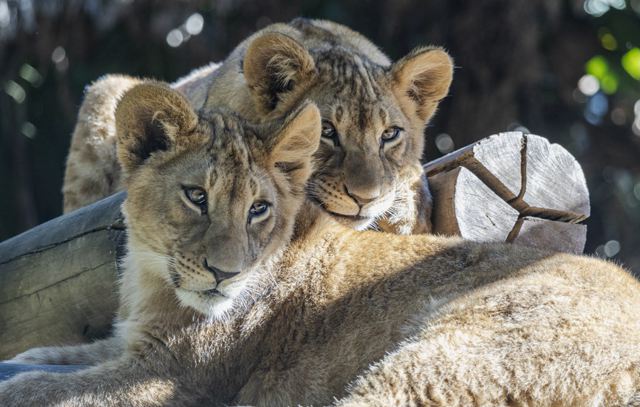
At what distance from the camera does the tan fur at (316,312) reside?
4.23 m

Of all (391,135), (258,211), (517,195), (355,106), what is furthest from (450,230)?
(258,211)

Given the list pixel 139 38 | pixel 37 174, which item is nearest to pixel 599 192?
pixel 139 38

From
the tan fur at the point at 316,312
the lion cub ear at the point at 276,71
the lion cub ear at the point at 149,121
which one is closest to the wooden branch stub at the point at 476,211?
the tan fur at the point at 316,312

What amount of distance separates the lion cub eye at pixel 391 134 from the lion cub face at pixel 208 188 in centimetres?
73

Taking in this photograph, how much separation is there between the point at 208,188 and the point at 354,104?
124 cm

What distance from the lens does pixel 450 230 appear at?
5.86 meters

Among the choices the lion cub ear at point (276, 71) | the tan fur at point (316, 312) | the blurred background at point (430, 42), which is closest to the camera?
the tan fur at point (316, 312)

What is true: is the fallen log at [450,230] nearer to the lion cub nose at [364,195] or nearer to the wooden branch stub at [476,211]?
the wooden branch stub at [476,211]

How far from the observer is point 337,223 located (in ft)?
17.5

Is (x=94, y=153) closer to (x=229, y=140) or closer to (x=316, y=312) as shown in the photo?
(x=229, y=140)

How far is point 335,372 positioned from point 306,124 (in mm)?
1109

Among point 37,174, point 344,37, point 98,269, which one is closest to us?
point 98,269

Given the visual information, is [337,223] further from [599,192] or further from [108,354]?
[599,192]

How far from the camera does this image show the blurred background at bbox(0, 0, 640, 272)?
39.5ft
